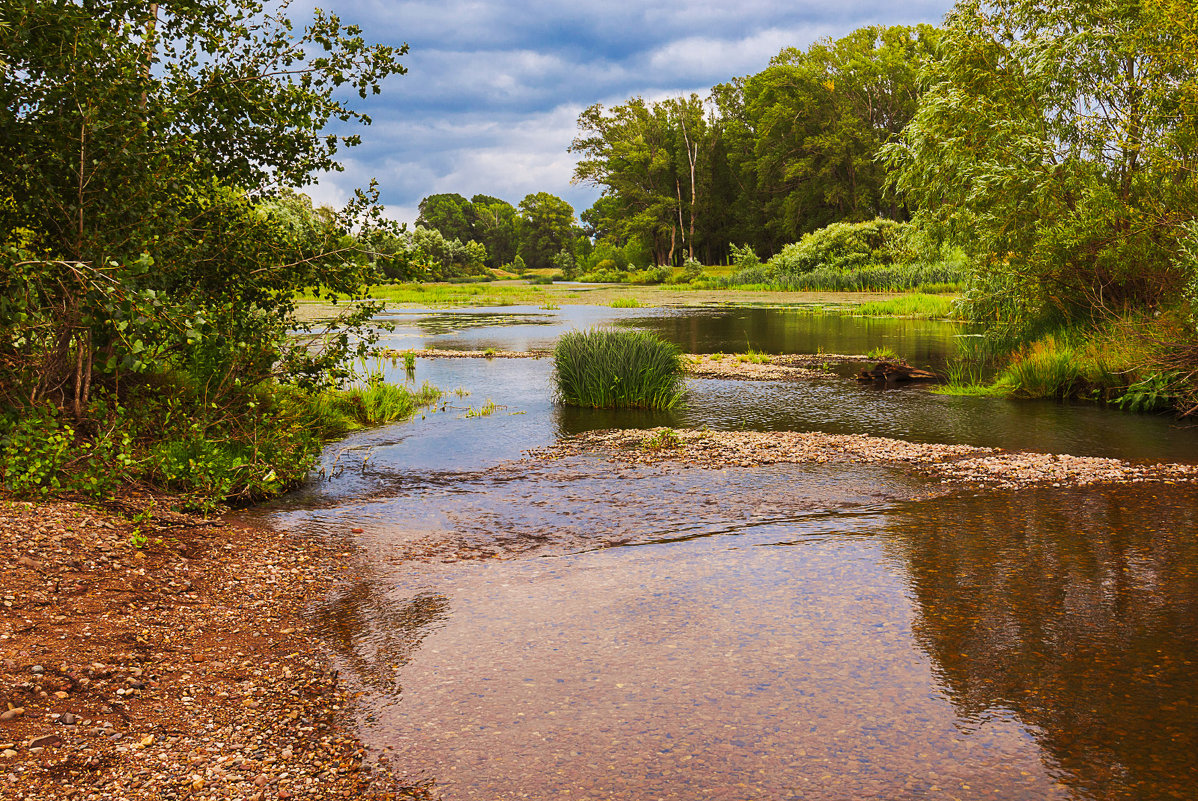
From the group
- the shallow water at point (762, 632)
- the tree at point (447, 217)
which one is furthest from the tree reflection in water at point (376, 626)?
the tree at point (447, 217)

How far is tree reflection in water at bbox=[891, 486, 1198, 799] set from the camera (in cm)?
397

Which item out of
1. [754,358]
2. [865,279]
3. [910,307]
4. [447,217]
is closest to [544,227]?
[447,217]

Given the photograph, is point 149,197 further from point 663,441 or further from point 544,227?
point 544,227

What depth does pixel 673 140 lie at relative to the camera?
9019 centimetres

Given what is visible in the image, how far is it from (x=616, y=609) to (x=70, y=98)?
589cm

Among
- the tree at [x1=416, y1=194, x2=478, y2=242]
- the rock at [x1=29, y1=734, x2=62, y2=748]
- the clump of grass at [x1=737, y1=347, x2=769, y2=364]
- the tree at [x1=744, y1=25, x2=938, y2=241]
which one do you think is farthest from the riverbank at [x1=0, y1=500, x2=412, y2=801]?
the tree at [x1=416, y1=194, x2=478, y2=242]

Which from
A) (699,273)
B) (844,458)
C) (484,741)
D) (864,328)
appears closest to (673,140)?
(699,273)

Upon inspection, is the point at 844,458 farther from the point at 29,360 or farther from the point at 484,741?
the point at 29,360

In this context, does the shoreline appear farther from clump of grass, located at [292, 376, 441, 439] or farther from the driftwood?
the driftwood

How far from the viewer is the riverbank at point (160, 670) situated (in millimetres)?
3707

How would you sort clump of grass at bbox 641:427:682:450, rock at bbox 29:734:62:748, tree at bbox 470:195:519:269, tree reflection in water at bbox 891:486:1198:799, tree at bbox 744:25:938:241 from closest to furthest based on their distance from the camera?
rock at bbox 29:734:62:748, tree reflection in water at bbox 891:486:1198:799, clump of grass at bbox 641:427:682:450, tree at bbox 744:25:938:241, tree at bbox 470:195:519:269

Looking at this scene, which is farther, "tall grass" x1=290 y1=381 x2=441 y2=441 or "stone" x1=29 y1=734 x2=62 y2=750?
"tall grass" x1=290 y1=381 x2=441 y2=441

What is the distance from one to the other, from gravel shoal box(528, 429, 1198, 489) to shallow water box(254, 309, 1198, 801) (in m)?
0.52

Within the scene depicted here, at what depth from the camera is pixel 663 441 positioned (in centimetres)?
1187
